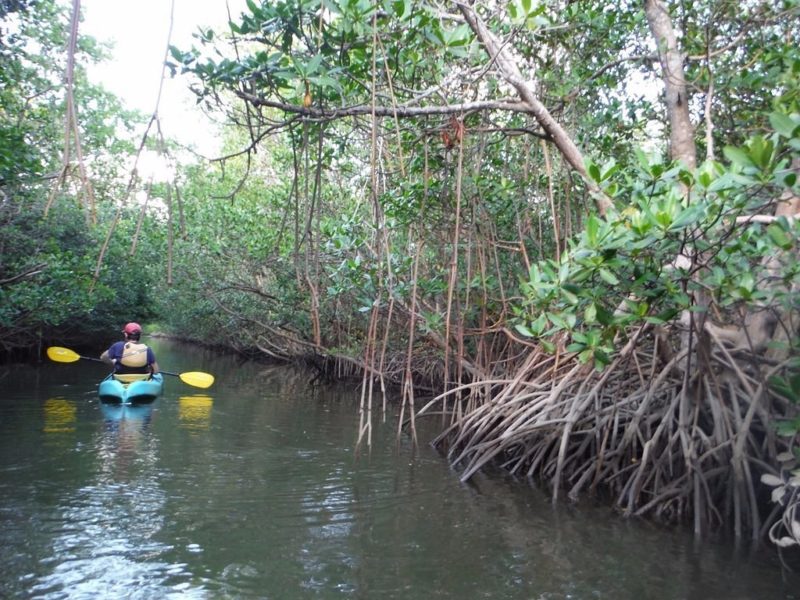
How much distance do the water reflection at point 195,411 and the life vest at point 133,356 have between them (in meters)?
0.80

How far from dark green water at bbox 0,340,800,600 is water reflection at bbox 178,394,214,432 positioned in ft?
2.55

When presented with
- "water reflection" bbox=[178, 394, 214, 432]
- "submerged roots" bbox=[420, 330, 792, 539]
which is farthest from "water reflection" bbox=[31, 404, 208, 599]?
"submerged roots" bbox=[420, 330, 792, 539]

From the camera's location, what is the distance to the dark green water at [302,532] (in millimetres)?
3680

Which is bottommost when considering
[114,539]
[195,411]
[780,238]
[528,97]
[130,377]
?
[114,539]

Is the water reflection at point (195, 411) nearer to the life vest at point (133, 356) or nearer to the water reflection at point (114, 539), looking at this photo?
the life vest at point (133, 356)

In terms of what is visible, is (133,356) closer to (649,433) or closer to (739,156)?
(649,433)

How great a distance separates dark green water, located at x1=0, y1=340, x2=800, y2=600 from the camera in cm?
368

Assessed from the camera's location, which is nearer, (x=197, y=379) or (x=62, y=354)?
(x=62, y=354)

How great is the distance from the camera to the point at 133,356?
9.25m

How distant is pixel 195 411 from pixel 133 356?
41.8 inches

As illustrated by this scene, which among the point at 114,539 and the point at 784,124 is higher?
the point at 784,124

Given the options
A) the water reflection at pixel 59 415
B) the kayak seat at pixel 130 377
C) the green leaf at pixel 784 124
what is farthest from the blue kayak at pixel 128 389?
the green leaf at pixel 784 124

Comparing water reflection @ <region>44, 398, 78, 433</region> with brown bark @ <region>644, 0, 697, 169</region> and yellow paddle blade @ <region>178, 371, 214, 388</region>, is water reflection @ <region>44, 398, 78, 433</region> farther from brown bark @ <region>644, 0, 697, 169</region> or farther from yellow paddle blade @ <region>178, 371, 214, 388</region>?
brown bark @ <region>644, 0, 697, 169</region>

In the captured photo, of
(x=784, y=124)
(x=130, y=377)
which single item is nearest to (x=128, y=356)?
(x=130, y=377)
